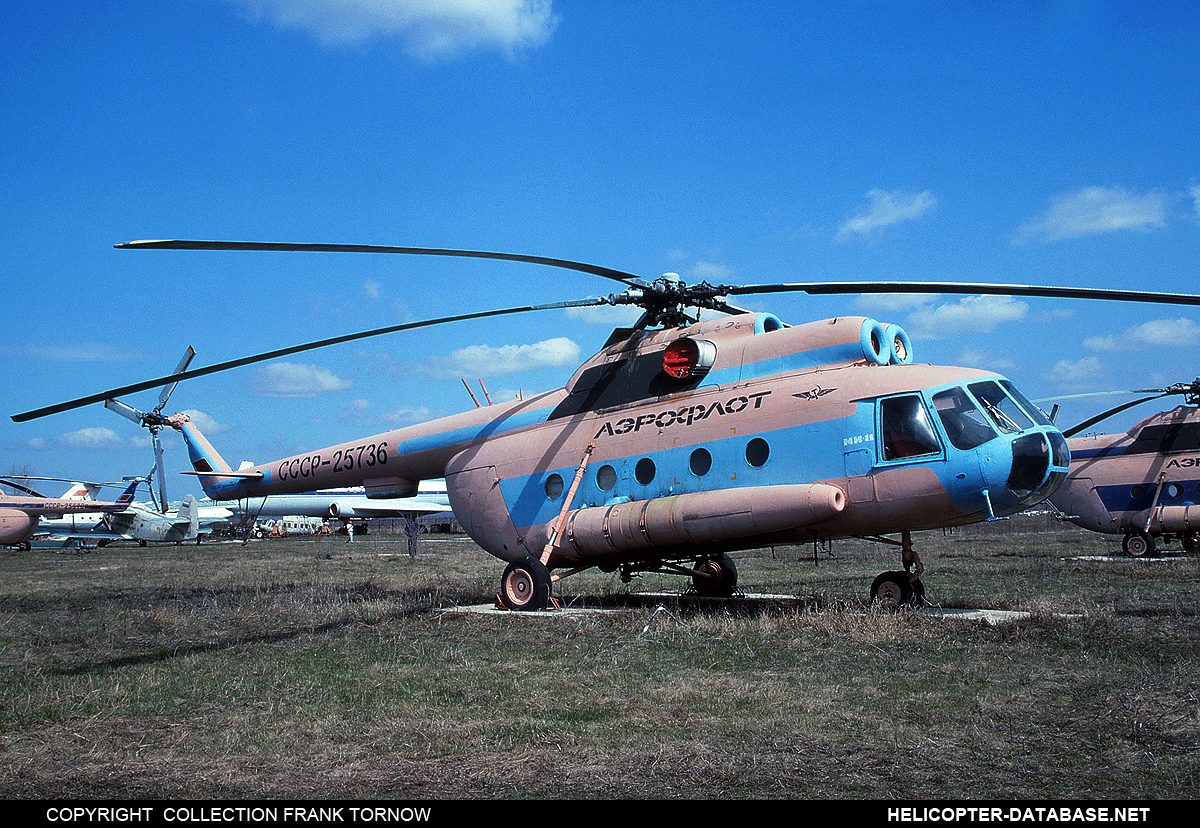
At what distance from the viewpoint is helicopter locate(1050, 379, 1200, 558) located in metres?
24.5

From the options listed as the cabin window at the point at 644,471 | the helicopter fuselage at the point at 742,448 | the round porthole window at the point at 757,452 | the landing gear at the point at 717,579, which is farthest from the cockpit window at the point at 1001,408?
the landing gear at the point at 717,579

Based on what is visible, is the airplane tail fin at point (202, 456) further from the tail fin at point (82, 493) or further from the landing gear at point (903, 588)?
the tail fin at point (82, 493)

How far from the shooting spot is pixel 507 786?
4.95m

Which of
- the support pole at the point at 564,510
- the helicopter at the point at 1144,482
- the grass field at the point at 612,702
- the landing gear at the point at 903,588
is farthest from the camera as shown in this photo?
the helicopter at the point at 1144,482

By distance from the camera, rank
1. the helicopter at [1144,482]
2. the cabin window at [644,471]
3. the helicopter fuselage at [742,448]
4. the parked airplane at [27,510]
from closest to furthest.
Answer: the helicopter fuselage at [742,448] < the cabin window at [644,471] < the helicopter at [1144,482] < the parked airplane at [27,510]

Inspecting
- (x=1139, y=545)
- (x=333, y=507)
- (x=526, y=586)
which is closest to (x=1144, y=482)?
(x=1139, y=545)

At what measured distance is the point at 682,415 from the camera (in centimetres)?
1259

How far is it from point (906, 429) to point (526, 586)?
6.12 metres

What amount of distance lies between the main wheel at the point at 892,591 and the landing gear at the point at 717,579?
10.2 feet

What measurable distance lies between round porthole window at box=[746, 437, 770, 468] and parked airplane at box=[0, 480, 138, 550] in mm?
40970

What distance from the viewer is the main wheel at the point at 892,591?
467 inches

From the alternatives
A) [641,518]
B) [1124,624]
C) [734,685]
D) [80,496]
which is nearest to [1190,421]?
[1124,624]
